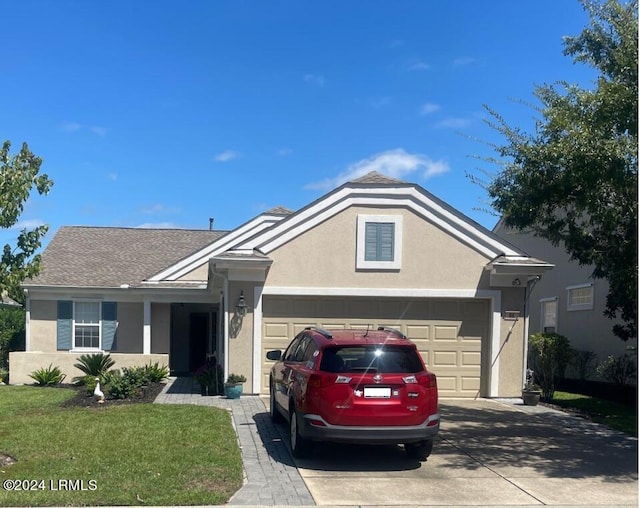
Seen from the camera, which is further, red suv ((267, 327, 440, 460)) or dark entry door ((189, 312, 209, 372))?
dark entry door ((189, 312, 209, 372))

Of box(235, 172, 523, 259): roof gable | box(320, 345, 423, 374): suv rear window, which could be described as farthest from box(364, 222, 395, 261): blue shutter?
box(320, 345, 423, 374): suv rear window

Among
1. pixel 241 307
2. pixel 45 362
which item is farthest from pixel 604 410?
pixel 45 362

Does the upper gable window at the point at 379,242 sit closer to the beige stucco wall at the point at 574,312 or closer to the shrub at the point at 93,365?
the beige stucco wall at the point at 574,312

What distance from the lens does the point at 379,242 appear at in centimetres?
1425

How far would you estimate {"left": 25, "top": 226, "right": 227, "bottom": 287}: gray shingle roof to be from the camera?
63.7ft

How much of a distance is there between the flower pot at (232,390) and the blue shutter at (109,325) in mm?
7140

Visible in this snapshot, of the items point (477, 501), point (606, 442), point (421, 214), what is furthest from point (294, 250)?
point (477, 501)

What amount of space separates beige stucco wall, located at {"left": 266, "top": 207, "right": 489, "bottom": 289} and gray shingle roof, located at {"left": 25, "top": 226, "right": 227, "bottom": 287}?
7.53 meters

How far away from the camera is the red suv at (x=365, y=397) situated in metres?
7.67

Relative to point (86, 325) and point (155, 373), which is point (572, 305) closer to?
point (155, 373)

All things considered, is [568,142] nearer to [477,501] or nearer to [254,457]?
[477,501]

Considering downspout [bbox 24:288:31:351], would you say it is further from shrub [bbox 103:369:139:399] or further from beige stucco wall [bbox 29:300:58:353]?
shrub [bbox 103:369:139:399]

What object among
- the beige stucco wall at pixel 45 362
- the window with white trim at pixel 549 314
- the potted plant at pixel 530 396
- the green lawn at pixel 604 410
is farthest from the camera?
the window with white trim at pixel 549 314

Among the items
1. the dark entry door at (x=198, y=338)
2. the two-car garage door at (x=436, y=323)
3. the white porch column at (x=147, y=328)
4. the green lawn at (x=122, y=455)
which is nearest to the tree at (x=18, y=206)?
the green lawn at (x=122, y=455)
